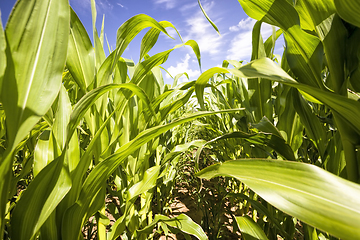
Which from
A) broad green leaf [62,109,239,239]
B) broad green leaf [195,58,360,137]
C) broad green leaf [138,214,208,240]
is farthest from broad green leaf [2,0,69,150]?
broad green leaf [138,214,208,240]

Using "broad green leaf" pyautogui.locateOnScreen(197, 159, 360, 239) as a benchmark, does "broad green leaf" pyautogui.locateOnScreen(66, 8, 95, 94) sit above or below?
above

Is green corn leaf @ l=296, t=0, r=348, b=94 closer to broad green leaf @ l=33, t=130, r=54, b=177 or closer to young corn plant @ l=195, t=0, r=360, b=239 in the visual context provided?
young corn plant @ l=195, t=0, r=360, b=239

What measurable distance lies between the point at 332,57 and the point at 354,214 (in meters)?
0.27

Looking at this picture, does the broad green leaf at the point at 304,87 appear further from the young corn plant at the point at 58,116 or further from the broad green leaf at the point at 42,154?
the broad green leaf at the point at 42,154

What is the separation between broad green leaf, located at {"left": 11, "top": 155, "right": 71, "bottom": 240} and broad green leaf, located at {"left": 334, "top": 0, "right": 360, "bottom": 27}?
48 centimetres

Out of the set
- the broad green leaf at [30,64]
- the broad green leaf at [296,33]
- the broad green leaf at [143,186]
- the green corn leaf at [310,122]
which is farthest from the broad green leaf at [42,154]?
the green corn leaf at [310,122]

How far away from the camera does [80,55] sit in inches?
17.1

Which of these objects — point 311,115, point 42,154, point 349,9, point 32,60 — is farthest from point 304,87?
point 42,154

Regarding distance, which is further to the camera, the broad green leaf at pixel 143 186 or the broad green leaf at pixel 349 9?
the broad green leaf at pixel 143 186

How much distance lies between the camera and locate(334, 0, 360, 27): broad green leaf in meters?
0.24

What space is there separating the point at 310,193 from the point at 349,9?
0.27 m

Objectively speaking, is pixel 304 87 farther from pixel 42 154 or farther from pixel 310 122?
pixel 42 154

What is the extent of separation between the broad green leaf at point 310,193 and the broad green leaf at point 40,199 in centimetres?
29

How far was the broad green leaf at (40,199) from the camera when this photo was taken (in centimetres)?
26
